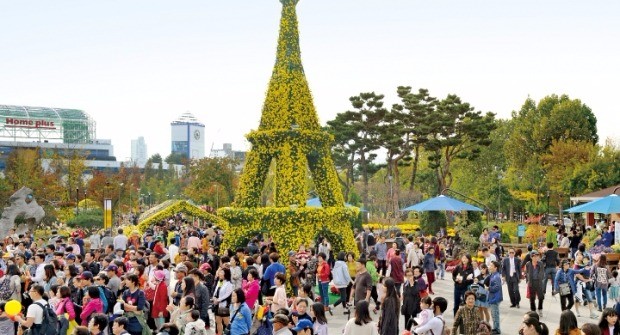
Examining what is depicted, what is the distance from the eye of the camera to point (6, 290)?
43.8 ft

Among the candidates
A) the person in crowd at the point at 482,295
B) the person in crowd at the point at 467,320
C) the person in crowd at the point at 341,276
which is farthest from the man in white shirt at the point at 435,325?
the person in crowd at the point at 341,276

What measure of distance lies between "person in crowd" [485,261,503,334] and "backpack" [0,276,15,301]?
8619 mm

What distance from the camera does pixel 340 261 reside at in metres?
16.5

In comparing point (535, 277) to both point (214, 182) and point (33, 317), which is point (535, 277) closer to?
point (33, 317)

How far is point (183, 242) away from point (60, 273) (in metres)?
11.3

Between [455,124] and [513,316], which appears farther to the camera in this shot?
[455,124]

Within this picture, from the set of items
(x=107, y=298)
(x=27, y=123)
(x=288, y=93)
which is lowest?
(x=107, y=298)

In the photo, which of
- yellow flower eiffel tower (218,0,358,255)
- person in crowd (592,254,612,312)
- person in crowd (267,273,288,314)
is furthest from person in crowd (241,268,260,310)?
person in crowd (592,254,612,312)

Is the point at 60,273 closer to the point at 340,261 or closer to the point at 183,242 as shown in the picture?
the point at 340,261

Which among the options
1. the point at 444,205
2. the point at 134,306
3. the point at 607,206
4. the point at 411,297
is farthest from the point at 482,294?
the point at 444,205

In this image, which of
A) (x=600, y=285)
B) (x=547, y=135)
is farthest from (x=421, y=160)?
(x=600, y=285)

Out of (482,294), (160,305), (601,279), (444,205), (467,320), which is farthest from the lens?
(444,205)

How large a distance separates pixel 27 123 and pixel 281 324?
10142cm

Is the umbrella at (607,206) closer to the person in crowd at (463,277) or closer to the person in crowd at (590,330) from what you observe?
the person in crowd at (463,277)
